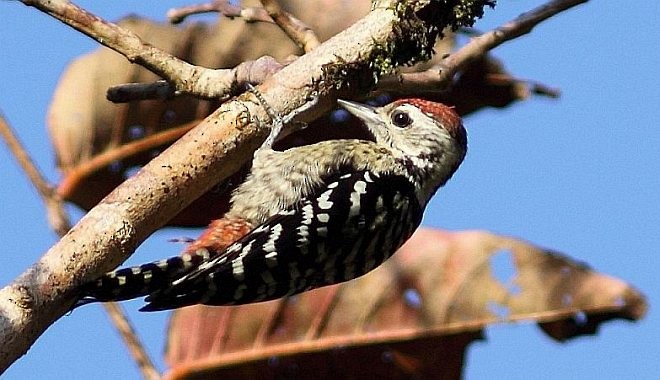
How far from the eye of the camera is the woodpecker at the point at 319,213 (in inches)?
139

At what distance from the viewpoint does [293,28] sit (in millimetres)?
3258

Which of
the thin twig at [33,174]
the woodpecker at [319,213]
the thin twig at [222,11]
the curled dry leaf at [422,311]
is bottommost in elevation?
Result: the curled dry leaf at [422,311]

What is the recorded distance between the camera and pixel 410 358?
14.6 ft

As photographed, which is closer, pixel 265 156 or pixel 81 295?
pixel 81 295

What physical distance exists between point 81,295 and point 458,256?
2001 millimetres

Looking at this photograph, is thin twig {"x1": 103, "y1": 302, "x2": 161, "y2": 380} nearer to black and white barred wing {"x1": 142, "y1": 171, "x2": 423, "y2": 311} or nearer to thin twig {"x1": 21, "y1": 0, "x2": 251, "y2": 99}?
black and white barred wing {"x1": 142, "y1": 171, "x2": 423, "y2": 311}

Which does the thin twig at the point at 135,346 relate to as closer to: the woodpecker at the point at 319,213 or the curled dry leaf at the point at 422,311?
the woodpecker at the point at 319,213

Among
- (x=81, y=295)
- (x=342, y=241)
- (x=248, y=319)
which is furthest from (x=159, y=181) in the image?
(x=248, y=319)

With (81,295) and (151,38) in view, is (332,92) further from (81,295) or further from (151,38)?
(151,38)

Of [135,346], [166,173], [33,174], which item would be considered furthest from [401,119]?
[166,173]

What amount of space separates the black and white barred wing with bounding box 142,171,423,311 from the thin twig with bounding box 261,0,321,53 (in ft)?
2.31

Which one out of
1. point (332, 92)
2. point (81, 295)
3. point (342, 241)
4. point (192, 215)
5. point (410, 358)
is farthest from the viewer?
point (410, 358)

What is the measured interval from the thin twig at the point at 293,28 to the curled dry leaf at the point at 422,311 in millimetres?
A: 1196

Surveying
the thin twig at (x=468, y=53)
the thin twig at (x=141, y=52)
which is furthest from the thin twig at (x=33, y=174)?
the thin twig at (x=468, y=53)
